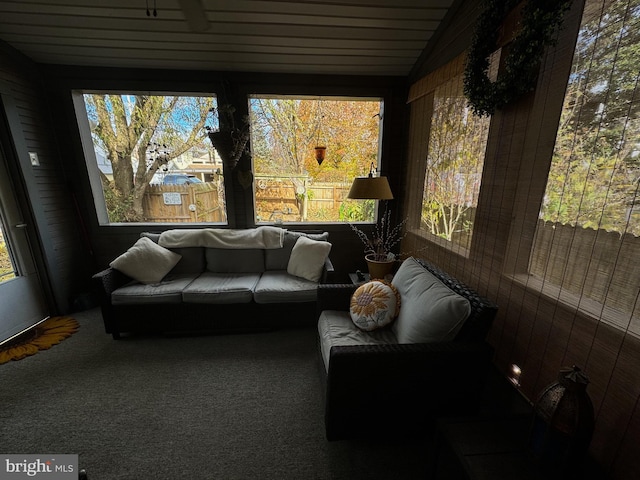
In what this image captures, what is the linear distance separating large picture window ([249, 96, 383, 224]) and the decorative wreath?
1.52m

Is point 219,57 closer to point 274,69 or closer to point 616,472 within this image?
point 274,69

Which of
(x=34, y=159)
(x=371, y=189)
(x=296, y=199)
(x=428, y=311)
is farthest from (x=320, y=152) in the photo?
(x=34, y=159)

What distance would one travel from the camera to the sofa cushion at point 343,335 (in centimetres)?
157

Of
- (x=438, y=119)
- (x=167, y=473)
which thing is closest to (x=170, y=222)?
(x=167, y=473)

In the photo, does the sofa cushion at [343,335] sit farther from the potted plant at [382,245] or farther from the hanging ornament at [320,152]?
the hanging ornament at [320,152]

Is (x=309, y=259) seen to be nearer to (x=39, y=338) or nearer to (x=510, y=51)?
(x=510, y=51)

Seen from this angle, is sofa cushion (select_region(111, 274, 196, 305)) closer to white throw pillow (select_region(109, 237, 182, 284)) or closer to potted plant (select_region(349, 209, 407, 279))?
white throw pillow (select_region(109, 237, 182, 284))

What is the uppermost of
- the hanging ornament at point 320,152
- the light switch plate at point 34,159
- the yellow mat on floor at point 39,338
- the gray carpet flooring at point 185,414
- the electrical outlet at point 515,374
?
the hanging ornament at point 320,152

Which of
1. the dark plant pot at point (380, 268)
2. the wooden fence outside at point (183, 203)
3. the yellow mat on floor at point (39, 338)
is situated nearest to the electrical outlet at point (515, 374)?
the dark plant pot at point (380, 268)

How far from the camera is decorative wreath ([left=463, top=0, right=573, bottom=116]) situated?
120 centimetres

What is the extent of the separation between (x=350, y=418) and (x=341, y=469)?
24cm

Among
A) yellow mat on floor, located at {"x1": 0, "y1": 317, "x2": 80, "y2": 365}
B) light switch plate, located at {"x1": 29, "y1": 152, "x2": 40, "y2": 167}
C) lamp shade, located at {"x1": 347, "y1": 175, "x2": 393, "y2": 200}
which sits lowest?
yellow mat on floor, located at {"x1": 0, "y1": 317, "x2": 80, "y2": 365}

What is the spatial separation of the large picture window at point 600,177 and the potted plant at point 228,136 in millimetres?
2632

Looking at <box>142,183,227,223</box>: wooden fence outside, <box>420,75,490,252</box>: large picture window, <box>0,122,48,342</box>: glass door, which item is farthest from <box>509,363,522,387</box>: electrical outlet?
<box>0,122,48,342</box>: glass door
